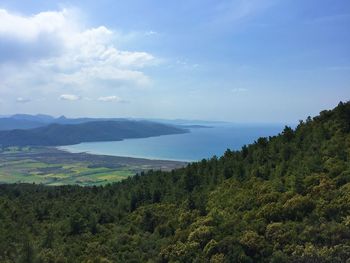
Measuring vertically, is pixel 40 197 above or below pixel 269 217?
below

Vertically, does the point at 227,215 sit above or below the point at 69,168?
above

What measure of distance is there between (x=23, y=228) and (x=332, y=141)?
66.0 ft

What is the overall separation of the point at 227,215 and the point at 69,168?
127061 millimetres

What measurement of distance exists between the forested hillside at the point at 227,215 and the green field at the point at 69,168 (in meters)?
76.3

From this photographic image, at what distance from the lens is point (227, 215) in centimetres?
2159

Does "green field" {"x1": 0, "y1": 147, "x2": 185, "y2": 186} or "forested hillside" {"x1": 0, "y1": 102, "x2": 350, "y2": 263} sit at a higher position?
"forested hillside" {"x1": 0, "y1": 102, "x2": 350, "y2": 263}

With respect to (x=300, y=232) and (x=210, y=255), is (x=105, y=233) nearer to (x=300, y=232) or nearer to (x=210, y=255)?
(x=210, y=255)

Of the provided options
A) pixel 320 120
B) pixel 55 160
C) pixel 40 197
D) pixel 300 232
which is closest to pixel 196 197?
pixel 300 232

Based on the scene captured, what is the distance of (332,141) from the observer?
26.2m

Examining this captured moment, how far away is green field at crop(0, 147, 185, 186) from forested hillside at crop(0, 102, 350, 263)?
7632 centimetres

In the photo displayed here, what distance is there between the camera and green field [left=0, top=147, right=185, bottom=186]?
116m

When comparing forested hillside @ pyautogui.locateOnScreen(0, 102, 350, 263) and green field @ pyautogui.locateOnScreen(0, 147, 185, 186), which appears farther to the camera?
green field @ pyautogui.locateOnScreen(0, 147, 185, 186)

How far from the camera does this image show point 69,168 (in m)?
142

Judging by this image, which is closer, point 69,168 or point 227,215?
point 227,215
